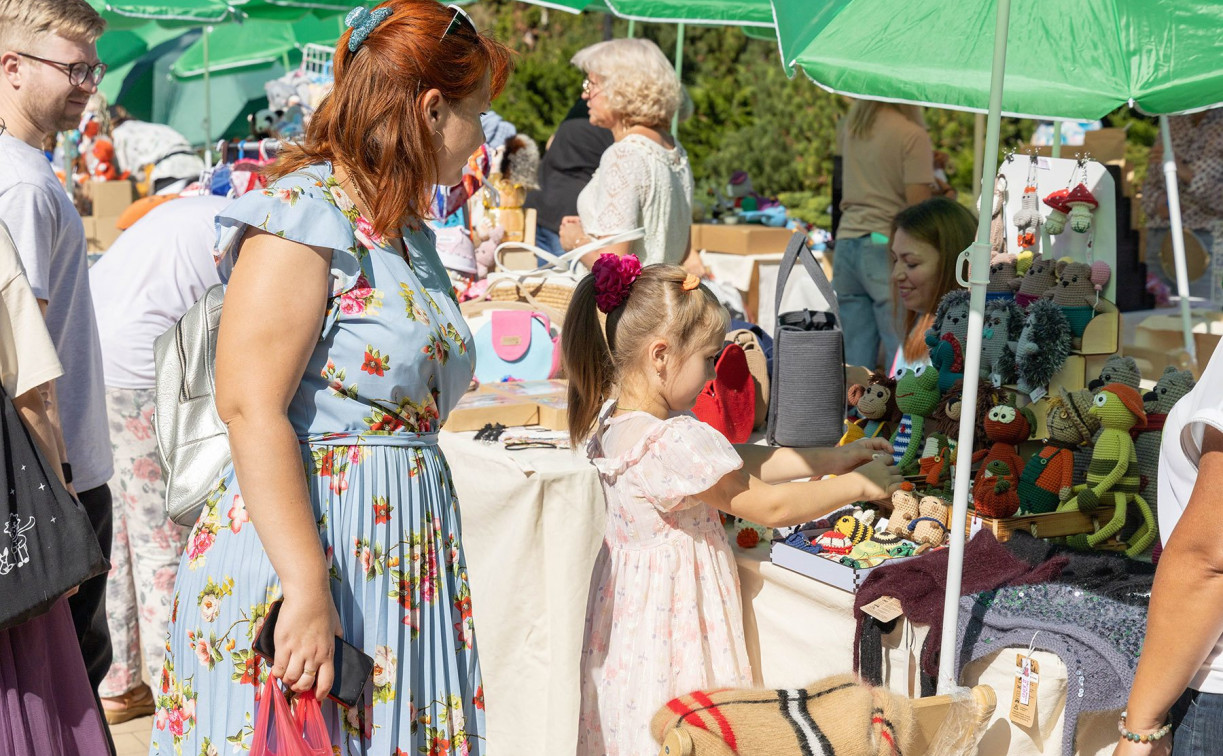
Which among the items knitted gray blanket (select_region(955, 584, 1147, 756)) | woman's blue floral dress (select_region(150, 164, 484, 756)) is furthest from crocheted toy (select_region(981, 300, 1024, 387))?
woman's blue floral dress (select_region(150, 164, 484, 756))

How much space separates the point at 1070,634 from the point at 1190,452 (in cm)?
71

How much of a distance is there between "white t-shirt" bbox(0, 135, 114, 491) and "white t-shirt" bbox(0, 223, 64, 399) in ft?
0.96

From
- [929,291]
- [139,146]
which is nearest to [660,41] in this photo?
[139,146]

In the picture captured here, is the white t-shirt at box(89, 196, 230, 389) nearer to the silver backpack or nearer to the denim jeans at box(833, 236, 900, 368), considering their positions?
the silver backpack

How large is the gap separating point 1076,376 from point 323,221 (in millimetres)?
1818

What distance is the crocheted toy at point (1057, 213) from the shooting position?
281 centimetres

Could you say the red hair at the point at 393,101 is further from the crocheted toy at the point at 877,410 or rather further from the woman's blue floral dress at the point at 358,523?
the crocheted toy at the point at 877,410

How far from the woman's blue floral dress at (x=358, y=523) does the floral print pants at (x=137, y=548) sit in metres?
1.71

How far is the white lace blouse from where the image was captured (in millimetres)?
3959

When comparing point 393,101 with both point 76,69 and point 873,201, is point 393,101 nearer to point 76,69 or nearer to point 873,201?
point 76,69

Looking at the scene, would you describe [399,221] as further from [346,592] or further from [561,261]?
[561,261]

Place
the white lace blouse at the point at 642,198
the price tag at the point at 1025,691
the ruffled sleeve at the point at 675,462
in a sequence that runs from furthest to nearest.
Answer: the white lace blouse at the point at 642,198 → the ruffled sleeve at the point at 675,462 → the price tag at the point at 1025,691

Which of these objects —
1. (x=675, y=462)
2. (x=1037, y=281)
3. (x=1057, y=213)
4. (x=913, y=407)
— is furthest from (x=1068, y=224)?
(x=675, y=462)

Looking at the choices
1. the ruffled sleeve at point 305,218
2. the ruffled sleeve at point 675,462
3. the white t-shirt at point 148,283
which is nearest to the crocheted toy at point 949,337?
the ruffled sleeve at point 675,462
